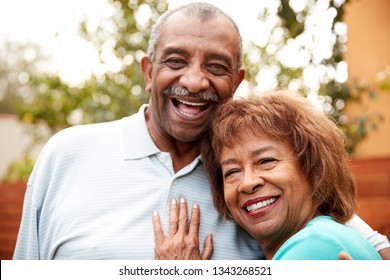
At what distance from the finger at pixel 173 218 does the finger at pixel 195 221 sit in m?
0.06

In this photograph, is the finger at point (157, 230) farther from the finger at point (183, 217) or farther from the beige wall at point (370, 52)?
the beige wall at point (370, 52)

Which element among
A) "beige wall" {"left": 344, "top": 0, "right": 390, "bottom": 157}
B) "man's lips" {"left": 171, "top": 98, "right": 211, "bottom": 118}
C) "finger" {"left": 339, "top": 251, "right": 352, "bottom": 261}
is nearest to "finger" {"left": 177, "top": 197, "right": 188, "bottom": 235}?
"man's lips" {"left": 171, "top": 98, "right": 211, "bottom": 118}

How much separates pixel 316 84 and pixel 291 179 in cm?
259

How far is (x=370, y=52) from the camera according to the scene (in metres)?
4.86

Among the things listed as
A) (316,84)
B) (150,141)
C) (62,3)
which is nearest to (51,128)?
(62,3)

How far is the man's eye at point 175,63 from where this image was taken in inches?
72.4

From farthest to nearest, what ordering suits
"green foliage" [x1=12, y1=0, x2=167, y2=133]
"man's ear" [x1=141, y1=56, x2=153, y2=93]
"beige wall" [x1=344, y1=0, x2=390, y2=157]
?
"beige wall" [x1=344, y1=0, x2=390, y2=157], "green foliage" [x1=12, y1=0, x2=167, y2=133], "man's ear" [x1=141, y1=56, x2=153, y2=93]

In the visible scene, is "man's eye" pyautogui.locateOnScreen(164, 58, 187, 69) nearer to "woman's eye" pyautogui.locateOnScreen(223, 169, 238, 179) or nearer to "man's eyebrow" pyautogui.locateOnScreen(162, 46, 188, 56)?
"man's eyebrow" pyautogui.locateOnScreen(162, 46, 188, 56)

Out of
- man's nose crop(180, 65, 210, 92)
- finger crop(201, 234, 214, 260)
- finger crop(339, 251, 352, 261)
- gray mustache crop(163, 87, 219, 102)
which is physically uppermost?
man's nose crop(180, 65, 210, 92)

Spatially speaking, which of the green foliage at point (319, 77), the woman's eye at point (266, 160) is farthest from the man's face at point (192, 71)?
the green foliage at point (319, 77)

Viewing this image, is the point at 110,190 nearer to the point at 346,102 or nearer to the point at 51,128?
the point at 346,102

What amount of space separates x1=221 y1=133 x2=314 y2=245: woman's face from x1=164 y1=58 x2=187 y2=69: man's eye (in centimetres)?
40

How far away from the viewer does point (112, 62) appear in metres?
4.86

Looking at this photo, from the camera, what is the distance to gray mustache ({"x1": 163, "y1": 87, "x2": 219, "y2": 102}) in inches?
71.6
